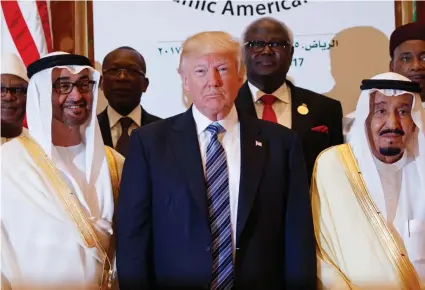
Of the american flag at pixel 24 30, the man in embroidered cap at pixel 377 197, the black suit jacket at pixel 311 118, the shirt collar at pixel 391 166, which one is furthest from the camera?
the american flag at pixel 24 30

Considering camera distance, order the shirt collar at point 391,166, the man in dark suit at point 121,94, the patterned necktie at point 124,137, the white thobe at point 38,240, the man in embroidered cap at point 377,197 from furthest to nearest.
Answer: the man in dark suit at point 121,94
the patterned necktie at point 124,137
the shirt collar at point 391,166
the man in embroidered cap at point 377,197
the white thobe at point 38,240

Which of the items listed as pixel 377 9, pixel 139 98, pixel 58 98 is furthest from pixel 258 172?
pixel 377 9

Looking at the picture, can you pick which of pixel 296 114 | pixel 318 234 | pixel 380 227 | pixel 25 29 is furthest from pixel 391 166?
pixel 25 29

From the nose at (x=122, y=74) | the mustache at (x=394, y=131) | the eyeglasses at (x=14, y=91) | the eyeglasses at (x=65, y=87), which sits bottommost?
the mustache at (x=394, y=131)

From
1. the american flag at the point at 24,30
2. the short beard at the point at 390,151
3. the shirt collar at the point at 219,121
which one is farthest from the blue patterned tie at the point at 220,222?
the american flag at the point at 24,30

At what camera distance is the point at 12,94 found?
2637 mm

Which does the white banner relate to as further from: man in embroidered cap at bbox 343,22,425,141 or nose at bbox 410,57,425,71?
nose at bbox 410,57,425,71

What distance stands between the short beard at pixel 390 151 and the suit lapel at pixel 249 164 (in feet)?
1.72

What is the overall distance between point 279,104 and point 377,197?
0.75 m

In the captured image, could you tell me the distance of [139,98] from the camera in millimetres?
3162

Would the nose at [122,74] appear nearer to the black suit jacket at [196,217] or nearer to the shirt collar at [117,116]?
the shirt collar at [117,116]

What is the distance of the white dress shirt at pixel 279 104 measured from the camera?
2902 millimetres

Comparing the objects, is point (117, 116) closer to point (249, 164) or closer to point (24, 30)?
point (24, 30)

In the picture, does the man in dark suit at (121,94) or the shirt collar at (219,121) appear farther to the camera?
the man in dark suit at (121,94)
